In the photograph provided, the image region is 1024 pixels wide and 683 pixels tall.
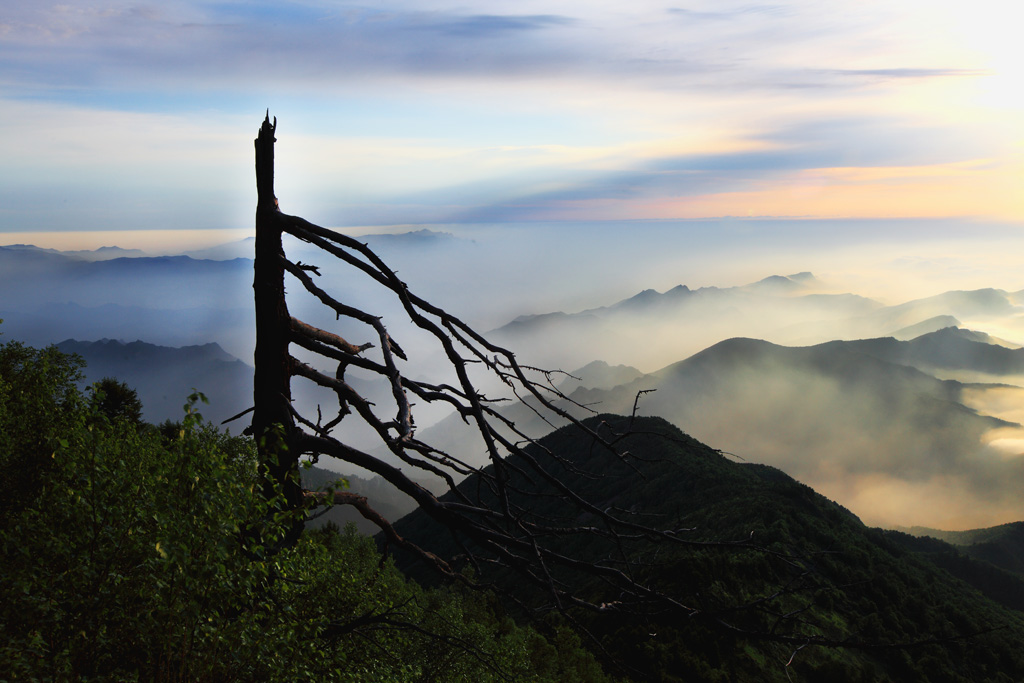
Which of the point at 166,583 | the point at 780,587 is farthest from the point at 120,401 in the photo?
the point at 780,587

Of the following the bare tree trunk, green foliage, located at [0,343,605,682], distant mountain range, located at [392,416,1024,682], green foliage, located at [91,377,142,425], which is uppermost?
the bare tree trunk

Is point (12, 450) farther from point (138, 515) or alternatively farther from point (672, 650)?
point (672, 650)

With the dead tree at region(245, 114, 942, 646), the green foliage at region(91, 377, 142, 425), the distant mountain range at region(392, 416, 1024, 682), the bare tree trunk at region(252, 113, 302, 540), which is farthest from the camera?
the distant mountain range at region(392, 416, 1024, 682)

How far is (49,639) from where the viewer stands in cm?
959

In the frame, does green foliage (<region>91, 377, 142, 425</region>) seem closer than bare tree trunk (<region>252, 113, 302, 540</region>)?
No

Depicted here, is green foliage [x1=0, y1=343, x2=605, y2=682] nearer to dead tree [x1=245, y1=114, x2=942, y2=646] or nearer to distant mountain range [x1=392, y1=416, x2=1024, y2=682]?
dead tree [x1=245, y1=114, x2=942, y2=646]

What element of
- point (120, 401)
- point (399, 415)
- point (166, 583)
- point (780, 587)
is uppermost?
point (399, 415)

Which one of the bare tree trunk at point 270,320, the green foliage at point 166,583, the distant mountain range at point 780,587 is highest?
the bare tree trunk at point 270,320

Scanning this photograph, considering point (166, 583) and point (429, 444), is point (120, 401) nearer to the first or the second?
point (166, 583)

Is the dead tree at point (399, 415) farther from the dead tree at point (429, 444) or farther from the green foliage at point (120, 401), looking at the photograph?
the green foliage at point (120, 401)

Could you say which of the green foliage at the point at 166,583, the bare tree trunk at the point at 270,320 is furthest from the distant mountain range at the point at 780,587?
the bare tree trunk at the point at 270,320

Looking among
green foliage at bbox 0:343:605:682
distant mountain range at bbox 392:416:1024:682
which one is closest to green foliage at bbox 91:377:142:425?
distant mountain range at bbox 392:416:1024:682

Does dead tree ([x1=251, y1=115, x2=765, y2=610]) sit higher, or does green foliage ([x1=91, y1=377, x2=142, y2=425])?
dead tree ([x1=251, y1=115, x2=765, y2=610])

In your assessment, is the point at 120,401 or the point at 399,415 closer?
the point at 399,415
